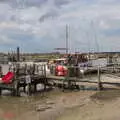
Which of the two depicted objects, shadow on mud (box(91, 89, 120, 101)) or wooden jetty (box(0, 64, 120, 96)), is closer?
shadow on mud (box(91, 89, 120, 101))

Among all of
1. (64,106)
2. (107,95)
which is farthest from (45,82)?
(64,106)

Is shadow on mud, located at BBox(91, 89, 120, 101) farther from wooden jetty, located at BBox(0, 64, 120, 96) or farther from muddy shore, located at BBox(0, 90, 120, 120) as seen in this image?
wooden jetty, located at BBox(0, 64, 120, 96)

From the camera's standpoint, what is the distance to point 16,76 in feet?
87.2

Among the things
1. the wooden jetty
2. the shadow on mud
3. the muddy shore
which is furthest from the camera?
the wooden jetty

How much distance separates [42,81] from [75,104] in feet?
23.6

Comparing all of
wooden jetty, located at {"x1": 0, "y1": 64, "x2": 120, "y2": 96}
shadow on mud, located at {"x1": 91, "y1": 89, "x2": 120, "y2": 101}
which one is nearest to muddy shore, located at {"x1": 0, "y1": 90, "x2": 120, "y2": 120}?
shadow on mud, located at {"x1": 91, "y1": 89, "x2": 120, "y2": 101}

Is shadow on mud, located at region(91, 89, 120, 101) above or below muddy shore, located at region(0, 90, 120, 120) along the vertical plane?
above

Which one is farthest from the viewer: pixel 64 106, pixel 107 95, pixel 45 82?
pixel 45 82

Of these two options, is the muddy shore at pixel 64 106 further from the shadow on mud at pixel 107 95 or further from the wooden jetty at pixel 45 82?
the wooden jetty at pixel 45 82

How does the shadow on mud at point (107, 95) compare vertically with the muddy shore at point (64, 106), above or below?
above

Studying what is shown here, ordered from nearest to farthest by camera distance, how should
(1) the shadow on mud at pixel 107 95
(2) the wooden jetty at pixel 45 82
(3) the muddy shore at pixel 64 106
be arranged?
(3) the muddy shore at pixel 64 106 < (1) the shadow on mud at pixel 107 95 < (2) the wooden jetty at pixel 45 82

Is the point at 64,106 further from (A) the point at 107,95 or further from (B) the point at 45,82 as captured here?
(B) the point at 45,82

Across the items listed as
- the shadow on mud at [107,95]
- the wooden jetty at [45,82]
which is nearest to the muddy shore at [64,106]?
the shadow on mud at [107,95]

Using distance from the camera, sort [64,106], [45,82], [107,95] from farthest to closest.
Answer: [45,82]
[107,95]
[64,106]
